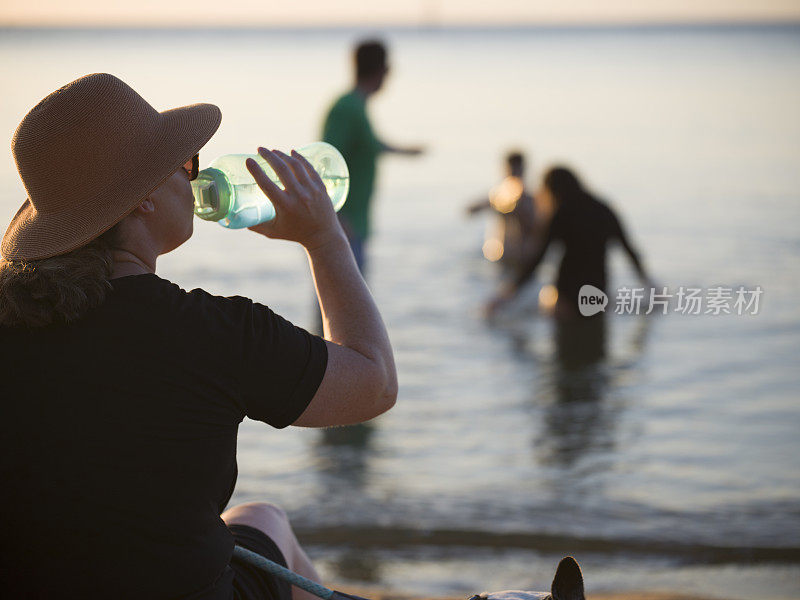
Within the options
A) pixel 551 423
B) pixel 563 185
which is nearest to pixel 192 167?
pixel 551 423

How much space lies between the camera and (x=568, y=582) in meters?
1.81

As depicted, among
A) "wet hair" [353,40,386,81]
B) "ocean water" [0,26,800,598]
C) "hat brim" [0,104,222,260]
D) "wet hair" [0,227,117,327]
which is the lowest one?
"ocean water" [0,26,800,598]

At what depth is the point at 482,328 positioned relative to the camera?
8438 millimetres

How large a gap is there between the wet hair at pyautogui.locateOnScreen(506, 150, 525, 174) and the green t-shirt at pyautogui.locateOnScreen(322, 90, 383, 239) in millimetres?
4560

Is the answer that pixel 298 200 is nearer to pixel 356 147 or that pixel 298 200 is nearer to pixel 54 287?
pixel 54 287

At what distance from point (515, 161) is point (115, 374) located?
912 centimetres

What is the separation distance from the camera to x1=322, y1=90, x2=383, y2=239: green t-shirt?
5.87 m

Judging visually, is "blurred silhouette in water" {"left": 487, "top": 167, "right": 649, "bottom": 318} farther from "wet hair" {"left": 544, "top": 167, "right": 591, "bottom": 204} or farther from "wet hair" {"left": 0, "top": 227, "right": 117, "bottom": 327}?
"wet hair" {"left": 0, "top": 227, "right": 117, "bottom": 327}

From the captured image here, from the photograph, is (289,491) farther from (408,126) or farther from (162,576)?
(408,126)

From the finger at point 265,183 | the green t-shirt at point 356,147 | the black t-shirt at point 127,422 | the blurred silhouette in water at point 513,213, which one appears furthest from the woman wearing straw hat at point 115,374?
the blurred silhouette in water at point 513,213

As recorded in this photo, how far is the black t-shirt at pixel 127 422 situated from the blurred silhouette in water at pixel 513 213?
8587 millimetres

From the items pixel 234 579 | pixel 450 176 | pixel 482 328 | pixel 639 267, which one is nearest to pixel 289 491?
pixel 234 579

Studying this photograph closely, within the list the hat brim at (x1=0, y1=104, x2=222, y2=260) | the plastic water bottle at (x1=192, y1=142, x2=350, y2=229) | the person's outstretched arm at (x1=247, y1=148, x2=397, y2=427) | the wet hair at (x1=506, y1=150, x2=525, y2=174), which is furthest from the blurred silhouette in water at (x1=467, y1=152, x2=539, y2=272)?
the hat brim at (x1=0, y1=104, x2=222, y2=260)

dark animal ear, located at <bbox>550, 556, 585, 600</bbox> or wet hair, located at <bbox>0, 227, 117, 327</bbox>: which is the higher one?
wet hair, located at <bbox>0, 227, 117, 327</bbox>
